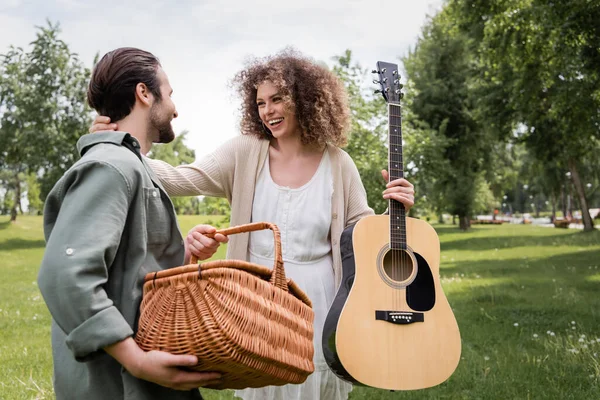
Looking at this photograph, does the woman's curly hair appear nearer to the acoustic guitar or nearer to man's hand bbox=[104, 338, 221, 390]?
the acoustic guitar

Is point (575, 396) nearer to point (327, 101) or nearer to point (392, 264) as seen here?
point (392, 264)

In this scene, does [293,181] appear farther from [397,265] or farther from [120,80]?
[120,80]

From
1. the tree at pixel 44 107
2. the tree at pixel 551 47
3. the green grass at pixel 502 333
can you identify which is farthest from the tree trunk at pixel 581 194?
the tree at pixel 44 107

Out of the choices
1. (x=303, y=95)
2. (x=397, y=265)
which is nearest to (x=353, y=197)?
(x=397, y=265)

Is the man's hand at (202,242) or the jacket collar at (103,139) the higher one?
the jacket collar at (103,139)

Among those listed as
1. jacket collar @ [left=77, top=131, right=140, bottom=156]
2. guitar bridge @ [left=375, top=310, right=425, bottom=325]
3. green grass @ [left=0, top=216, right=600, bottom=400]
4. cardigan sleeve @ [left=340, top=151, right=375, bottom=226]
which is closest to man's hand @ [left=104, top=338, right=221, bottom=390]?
jacket collar @ [left=77, top=131, right=140, bottom=156]

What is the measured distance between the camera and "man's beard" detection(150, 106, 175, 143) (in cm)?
221

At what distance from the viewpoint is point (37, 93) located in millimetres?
29453

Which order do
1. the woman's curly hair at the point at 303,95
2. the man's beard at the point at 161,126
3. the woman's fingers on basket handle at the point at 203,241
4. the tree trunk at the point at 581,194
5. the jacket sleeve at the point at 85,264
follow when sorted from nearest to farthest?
the jacket sleeve at the point at 85,264, the man's beard at the point at 161,126, the woman's fingers on basket handle at the point at 203,241, the woman's curly hair at the point at 303,95, the tree trunk at the point at 581,194

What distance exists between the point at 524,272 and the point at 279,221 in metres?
12.6

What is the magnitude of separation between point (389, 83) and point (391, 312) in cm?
156

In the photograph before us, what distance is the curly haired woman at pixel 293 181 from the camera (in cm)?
346

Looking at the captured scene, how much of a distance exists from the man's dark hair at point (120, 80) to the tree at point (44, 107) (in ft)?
94.2

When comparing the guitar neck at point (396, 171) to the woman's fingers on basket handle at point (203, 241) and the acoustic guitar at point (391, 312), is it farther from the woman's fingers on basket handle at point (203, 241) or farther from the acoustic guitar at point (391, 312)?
the woman's fingers on basket handle at point (203, 241)
